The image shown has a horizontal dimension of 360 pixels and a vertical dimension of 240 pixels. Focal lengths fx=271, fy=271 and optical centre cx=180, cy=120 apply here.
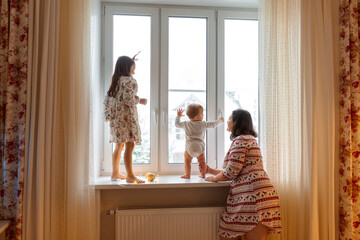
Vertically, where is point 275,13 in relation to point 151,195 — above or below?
above

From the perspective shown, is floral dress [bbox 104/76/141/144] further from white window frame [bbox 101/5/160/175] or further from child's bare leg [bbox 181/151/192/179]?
child's bare leg [bbox 181/151/192/179]

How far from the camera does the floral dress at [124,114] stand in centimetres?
189

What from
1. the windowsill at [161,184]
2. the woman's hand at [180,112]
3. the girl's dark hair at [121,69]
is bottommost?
the windowsill at [161,184]

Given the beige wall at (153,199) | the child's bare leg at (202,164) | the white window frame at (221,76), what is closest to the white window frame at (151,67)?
the beige wall at (153,199)

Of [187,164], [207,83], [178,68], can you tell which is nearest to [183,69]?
[178,68]

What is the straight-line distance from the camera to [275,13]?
75.8 inches

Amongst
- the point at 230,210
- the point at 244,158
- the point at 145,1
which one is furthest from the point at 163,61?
the point at 230,210

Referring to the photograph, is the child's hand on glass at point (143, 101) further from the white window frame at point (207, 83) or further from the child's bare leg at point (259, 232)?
the child's bare leg at point (259, 232)

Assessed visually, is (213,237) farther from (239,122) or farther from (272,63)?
(272,63)

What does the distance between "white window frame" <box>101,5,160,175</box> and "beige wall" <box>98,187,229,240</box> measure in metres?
0.23

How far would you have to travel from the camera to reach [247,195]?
5.70 feet

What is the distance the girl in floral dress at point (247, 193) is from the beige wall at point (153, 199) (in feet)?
0.65

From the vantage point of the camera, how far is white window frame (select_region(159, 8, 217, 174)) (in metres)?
2.21

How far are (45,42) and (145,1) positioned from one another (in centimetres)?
93
